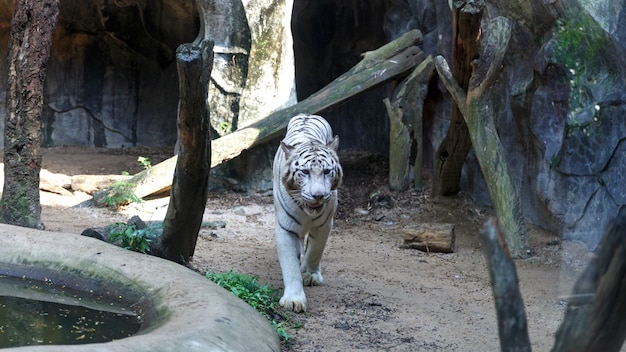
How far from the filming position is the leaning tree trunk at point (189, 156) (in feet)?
14.8

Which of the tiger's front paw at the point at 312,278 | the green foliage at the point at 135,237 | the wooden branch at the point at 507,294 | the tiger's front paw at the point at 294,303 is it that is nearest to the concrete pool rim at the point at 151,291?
the green foliage at the point at 135,237

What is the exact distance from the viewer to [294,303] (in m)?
5.29

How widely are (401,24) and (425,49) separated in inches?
28.6

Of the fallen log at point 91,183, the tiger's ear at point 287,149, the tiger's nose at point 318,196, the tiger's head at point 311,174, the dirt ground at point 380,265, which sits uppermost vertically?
the tiger's ear at point 287,149

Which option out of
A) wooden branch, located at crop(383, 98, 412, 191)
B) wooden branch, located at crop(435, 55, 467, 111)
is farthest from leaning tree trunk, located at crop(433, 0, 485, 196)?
wooden branch, located at crop(383, 98, 412, 191)

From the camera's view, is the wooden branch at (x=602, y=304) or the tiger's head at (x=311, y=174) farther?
the tiger's head at (x=311, y=174)

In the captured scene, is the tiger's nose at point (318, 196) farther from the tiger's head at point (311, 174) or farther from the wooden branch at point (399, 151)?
the wooden branch at point (399, 151)

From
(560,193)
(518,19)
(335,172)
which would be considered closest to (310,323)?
(335,172)

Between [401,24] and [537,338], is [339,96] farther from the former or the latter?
[537,338]

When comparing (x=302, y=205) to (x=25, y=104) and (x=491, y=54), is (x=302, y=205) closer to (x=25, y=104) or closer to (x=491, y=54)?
(x=25, y=104)

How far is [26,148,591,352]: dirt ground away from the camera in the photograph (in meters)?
5.06

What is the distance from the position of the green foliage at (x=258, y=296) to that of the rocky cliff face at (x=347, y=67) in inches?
94.6

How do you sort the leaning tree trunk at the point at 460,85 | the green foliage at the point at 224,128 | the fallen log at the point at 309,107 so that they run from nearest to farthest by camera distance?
the leaning tree trunk at the point at 460,85, the fallen log at the point at 309,107, the green foliage at the point at 224,128

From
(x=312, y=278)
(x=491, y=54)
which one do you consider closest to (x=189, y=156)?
(x=312, y=278)
